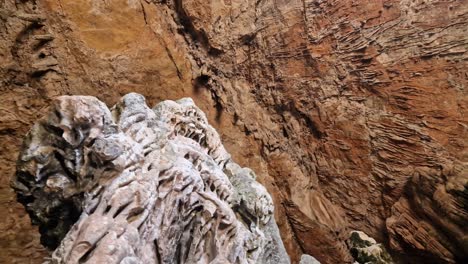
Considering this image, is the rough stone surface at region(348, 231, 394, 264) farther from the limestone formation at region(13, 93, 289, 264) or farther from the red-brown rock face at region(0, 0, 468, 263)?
the limestone formation at region(13, 93, 289, 264)

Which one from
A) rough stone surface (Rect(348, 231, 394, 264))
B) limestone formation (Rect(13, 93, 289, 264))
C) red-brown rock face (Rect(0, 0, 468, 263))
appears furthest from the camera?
rough stone surface (Rect(348, 231, 394, 264))

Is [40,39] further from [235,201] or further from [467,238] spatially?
[467,238]

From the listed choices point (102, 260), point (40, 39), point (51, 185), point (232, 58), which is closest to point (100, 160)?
point (51, 185)

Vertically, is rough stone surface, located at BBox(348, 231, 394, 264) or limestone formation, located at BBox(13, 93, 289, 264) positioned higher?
limestone formation, located at BBox(13, 93, 289, 264)

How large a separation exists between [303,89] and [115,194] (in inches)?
172

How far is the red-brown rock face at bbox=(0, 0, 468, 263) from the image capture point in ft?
14.0

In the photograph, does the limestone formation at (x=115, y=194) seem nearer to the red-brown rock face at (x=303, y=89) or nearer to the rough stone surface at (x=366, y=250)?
the red-brown rock face at (x=303, y=89)

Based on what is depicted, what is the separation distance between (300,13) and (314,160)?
2515 mm

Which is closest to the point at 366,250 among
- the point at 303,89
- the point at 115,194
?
the point at 303,89

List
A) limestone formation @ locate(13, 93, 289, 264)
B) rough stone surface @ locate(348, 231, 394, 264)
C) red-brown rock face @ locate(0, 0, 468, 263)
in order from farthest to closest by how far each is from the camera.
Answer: rough stone surface @ locate(348, 231, 394, 264), red-brown rock face @ locate(0, 0, 468, 263), limestone formation @ locate(13, 93, 289, 264)

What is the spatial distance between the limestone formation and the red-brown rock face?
2.09 m

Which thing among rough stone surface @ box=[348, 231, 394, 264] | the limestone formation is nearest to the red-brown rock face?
rough stone surface @ box=[348, 231, 394, 264]

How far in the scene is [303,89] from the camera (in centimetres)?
579

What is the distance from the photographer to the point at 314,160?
19.0 feet
